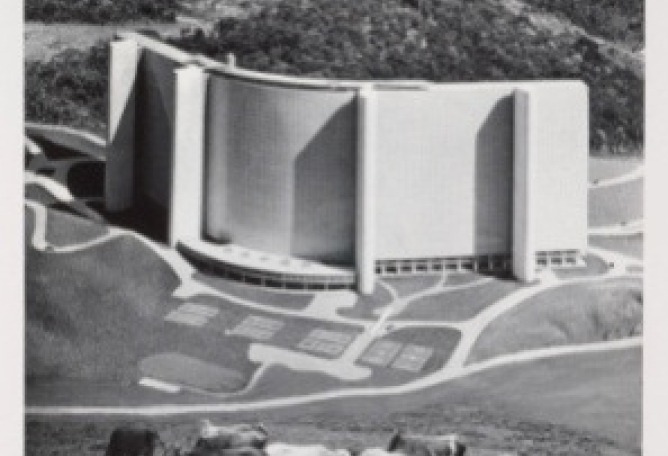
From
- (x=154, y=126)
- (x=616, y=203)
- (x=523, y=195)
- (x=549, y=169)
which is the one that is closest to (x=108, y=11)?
(x=154, y=126)

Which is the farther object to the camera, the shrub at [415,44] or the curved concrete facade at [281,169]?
the shrub at [415,44]

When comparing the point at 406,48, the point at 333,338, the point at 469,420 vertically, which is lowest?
the point at 469,420

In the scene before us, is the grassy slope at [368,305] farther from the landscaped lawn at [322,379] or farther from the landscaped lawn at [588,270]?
the landscaped lawn at [588,270]

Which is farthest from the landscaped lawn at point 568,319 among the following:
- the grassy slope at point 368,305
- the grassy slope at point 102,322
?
the grassy slope at point 102,322

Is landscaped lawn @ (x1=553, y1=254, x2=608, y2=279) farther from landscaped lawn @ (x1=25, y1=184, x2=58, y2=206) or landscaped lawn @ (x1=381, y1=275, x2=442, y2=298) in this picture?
landscaped lawn @ (x1=25, y1=184, x2=58, y2=206)

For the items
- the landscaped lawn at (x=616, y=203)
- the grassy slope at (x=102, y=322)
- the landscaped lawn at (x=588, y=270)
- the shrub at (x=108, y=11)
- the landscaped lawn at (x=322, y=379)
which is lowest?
the landscaped lawn at (x=322, y=379)

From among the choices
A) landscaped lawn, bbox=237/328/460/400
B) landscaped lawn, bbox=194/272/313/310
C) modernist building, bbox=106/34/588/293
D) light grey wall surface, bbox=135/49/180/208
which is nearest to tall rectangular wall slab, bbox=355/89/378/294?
modernist building, bbox=106/34/588/293

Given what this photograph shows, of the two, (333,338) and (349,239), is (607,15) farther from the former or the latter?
(333,338)
